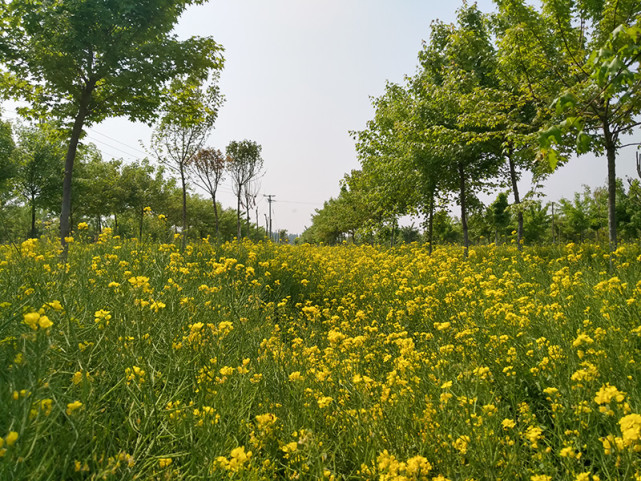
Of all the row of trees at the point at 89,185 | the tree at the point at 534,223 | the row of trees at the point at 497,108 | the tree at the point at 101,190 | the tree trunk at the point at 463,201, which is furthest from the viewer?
the tree at the point at 534,223

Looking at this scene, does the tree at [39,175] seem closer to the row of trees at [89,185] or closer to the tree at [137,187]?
the row of trees at [89,185]

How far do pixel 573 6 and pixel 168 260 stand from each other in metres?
9.05

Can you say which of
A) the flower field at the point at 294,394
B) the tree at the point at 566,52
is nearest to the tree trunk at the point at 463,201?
the tree at the point at 566,52

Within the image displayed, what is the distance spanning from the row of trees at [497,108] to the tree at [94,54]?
21.5 ft

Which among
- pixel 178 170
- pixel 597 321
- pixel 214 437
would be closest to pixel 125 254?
pixel 214 437

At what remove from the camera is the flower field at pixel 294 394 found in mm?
1514

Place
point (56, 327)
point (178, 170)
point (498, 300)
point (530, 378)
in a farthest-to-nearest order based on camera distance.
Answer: point (178, 170) < point (498, 300) < point (530, 378) < point (56, 327)

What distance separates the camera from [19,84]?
21.4 ft

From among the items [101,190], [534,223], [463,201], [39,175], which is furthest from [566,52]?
[534,223]

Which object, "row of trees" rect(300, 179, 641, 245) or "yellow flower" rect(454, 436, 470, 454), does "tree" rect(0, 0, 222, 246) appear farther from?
"row of trees" rect(300, 179, 641, 245)

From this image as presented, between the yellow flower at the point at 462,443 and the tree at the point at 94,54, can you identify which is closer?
the yellow flower at the point at 462,443

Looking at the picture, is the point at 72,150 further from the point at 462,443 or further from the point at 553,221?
the point at 553,221

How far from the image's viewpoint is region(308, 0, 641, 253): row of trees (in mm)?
5398

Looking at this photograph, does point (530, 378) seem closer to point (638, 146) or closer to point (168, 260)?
point (168, 260)
